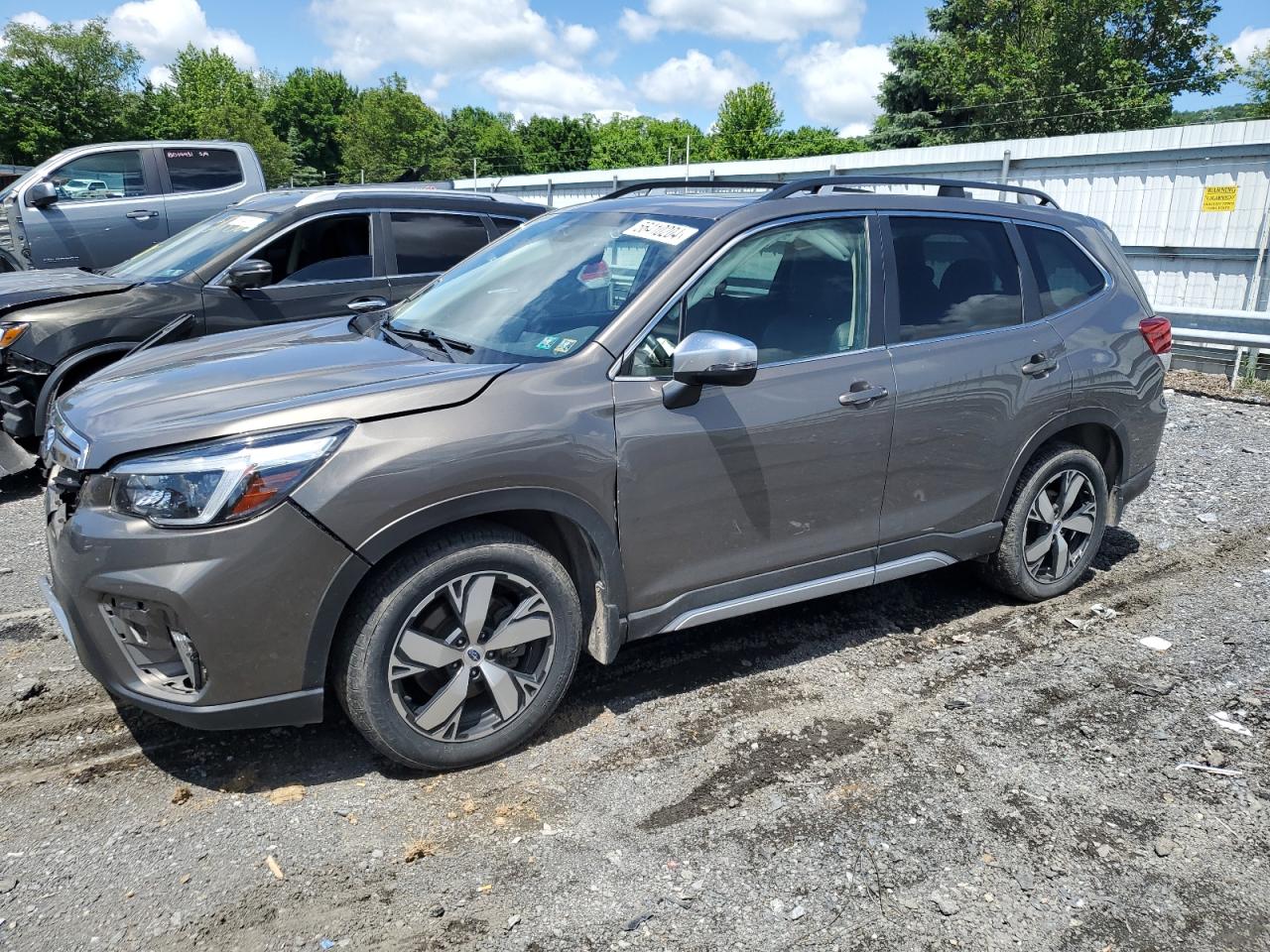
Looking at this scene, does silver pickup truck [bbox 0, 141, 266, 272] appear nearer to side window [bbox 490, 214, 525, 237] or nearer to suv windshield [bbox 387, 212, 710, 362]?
side window [bbox 490, 214, 525, 237]

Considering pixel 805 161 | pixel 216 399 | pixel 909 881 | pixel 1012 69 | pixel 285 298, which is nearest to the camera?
pixel 909 881

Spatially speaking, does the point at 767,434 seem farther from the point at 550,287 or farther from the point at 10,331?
the point at 10,331

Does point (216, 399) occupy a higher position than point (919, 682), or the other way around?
point (216, 399)

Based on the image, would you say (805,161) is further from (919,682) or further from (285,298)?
(919,682)

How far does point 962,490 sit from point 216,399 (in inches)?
119

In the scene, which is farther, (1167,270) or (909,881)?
(1167,270)

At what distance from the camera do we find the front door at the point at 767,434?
3.38 metres

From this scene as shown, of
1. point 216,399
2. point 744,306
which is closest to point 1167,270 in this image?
point 744,306

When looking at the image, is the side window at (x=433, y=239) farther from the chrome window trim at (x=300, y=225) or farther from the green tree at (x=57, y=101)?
the green tree at (x=57, y=101)

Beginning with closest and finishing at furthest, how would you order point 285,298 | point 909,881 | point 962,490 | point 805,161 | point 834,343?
point 909,881, point 834,343, point 962,490, point 285,298, point 805,161

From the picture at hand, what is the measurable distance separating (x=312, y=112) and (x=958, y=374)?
10282cm

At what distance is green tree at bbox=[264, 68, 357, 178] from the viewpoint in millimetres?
94188

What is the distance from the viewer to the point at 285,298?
22.7 ft

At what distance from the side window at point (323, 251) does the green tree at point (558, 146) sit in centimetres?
7767
